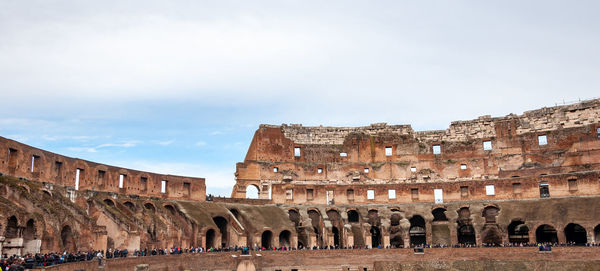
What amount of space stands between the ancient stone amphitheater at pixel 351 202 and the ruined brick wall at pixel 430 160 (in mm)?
106

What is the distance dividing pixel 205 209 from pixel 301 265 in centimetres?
947

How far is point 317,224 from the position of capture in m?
46.9

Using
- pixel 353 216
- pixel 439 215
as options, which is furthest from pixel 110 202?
pixel 439 215

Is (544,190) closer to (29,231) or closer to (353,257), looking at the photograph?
(353,257)

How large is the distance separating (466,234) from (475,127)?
498 inches

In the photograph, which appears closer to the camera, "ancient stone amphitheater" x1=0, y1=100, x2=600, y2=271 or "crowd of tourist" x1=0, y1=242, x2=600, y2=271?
"crowd of tourist" x1=0, y1=242, x2=600, y2=271

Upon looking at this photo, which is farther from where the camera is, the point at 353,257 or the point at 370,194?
the point at 370,194

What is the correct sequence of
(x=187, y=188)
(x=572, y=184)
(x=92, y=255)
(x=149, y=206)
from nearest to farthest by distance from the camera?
(x=92, y=255) → (x=149, y=206) → (x=572, y=184) → (x=187, y=188)

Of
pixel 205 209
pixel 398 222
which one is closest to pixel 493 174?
pixel 398 222

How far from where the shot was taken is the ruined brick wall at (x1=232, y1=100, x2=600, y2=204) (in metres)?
46.0

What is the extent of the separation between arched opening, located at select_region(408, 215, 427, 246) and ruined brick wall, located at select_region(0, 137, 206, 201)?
60.9 ft

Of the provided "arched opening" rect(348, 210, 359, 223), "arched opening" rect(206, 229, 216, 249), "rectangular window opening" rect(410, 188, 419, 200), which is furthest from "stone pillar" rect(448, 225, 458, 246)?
"arched opening" rect(206, 229, 216, 249)

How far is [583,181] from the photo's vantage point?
42.5 meters

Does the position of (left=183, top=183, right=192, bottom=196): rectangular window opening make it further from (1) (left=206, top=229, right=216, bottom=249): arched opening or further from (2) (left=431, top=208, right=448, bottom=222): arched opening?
(2) (left=431, top=208, right=448, bottom=222): arched opening
